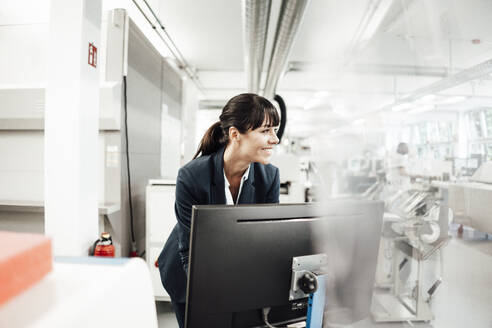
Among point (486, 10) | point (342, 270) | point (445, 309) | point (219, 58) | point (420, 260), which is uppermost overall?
point (219, 58)

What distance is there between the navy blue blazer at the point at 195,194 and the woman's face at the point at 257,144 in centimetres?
8

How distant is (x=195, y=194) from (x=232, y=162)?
0.21 m

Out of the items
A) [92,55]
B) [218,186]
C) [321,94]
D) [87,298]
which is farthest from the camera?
[321,94]

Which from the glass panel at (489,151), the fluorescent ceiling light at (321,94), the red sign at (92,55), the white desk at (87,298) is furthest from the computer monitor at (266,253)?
the fluorescent ceiling light at (321,94)

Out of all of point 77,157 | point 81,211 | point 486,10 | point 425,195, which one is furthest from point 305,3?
point 81,211

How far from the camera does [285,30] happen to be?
1.99m

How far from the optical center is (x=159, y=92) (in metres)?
2.76

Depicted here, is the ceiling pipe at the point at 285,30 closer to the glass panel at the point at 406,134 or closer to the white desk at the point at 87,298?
the glass panel at the point at 406,134

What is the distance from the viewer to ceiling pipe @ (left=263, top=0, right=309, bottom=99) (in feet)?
5.50

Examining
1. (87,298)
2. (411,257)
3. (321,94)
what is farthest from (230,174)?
(321,94)

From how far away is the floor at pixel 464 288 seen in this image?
1.17 m

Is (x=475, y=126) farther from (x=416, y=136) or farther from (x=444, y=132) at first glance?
(x=416, y=136)

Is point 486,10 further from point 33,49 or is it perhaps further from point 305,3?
point 33,49

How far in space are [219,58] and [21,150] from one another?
9.99 feet
